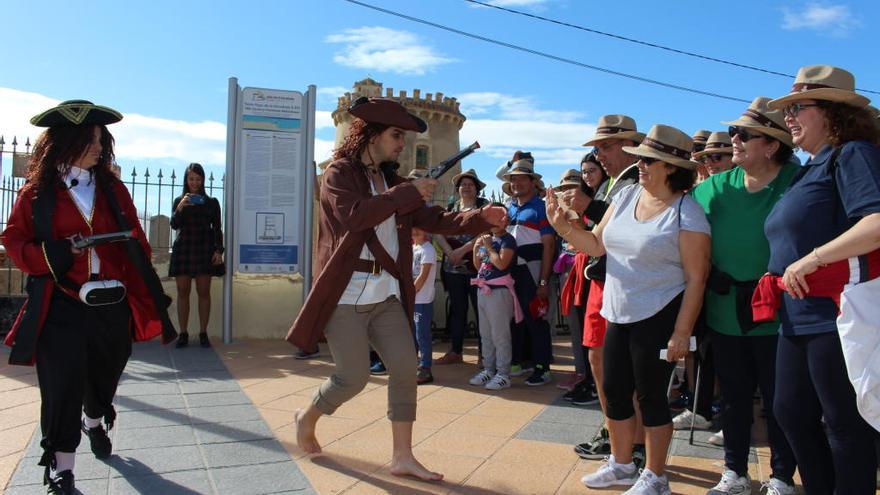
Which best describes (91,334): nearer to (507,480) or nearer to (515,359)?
(507,480)

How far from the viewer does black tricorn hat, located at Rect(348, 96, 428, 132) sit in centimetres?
382

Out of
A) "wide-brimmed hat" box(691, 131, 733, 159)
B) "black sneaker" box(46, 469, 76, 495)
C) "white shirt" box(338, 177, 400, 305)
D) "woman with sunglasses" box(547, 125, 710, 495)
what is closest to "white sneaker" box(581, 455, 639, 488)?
"woman with sunglasses" box(547, 125, 710, 495)

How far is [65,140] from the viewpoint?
12.2 ft

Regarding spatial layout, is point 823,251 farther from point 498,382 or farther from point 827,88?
point 498,382

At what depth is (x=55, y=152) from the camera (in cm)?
370

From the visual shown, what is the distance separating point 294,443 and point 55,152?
6.82 ft

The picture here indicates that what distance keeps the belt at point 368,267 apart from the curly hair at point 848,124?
2.15 m

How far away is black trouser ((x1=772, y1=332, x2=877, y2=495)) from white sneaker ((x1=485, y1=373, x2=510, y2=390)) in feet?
10.6

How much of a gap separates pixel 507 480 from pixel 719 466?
1207 mm

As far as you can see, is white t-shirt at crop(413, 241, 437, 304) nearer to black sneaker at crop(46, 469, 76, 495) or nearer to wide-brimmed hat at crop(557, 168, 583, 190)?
wide-brimmed hat at crop(557, 168, 583, 190)

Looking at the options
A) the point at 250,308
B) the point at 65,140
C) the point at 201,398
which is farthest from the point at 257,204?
the point at 65,140

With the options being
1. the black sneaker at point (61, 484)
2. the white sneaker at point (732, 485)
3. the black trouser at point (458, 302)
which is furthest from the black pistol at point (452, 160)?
the black trouser at point (458, 302)

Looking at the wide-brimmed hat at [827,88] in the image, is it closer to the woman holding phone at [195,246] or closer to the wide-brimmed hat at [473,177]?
the wide-brimmed hat at [473,177]

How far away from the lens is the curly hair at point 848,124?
2.80 m
